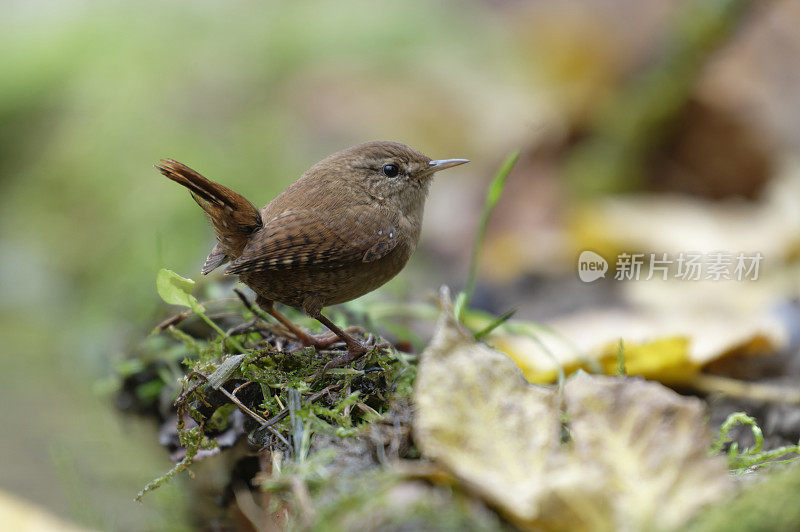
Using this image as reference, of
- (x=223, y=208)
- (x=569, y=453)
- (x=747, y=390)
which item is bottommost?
(x=747, y=390)

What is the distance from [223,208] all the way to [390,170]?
656 millimetres

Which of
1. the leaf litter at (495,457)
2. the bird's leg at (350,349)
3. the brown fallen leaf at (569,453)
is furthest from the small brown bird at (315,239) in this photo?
the brown fallen leaf at (569,453)

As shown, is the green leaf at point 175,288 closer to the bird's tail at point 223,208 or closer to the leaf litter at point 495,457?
the bird's tail at point 223,208

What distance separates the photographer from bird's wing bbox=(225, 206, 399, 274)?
213cm

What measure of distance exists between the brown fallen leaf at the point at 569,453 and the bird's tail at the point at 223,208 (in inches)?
34.9

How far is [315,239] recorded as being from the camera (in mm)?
2178

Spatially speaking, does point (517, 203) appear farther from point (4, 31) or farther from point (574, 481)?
point (4, 31)

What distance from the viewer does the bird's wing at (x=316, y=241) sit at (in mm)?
2129

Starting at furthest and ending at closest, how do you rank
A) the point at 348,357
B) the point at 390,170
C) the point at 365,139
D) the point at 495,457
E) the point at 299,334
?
the point at 365,139 < the point at 390,170 < the point at 299,334 < the point at 348,357 < the point at 495,457

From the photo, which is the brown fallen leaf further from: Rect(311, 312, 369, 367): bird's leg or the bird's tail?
the bird's tail

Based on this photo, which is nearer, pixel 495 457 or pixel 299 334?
pixel 495 457

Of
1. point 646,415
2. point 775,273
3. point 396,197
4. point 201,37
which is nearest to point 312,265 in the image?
point 396,197

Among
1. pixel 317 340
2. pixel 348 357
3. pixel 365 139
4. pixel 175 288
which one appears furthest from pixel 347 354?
pixel 365 139

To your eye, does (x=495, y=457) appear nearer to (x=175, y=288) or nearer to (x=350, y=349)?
(x=350, y=349)
